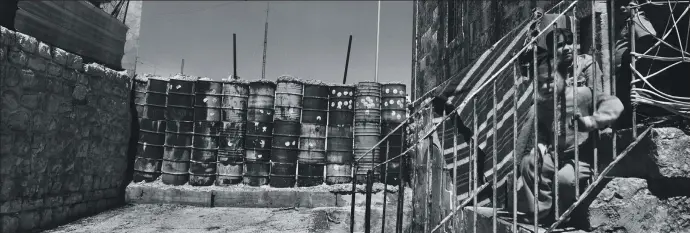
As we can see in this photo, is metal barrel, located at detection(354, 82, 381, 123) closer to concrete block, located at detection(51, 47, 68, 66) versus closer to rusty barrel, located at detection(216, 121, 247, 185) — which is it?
rusty barrel, located at detection(216, 121, 247, 185)

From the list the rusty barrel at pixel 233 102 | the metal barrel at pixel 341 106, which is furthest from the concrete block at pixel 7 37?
the metal barrel at pixel 341 106

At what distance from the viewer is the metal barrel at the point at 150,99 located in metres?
9.13

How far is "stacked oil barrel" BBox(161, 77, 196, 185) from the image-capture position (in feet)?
29.6

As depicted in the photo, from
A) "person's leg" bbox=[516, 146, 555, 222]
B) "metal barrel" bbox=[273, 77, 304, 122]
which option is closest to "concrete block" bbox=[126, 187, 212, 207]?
"metal barrel" bbox=[273, 77, 304, 122]

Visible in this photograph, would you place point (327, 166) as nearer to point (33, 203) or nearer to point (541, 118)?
point (33, 203)

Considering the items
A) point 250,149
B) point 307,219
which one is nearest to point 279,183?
point 250,149

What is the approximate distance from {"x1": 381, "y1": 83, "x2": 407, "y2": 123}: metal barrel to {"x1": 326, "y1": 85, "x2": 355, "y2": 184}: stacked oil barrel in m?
0.69

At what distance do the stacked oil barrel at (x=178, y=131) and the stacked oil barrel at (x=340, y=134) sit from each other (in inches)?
120

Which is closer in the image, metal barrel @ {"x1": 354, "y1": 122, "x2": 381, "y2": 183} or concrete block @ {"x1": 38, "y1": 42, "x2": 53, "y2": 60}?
concrete block @ {"x1": 38, "y1": 42, "x2": 53, "y2": 60}

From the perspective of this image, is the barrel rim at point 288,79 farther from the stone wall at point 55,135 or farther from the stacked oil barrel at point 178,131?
the stone wall at point 55,135

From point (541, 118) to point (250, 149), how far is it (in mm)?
7010

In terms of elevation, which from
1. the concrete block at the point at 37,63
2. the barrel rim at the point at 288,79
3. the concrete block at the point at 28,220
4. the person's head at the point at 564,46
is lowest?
the concrete block at the point at 28,220

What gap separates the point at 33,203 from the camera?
20.3 ft

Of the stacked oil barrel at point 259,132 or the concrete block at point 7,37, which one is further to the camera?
the stacked oil barrel at point 259,132
